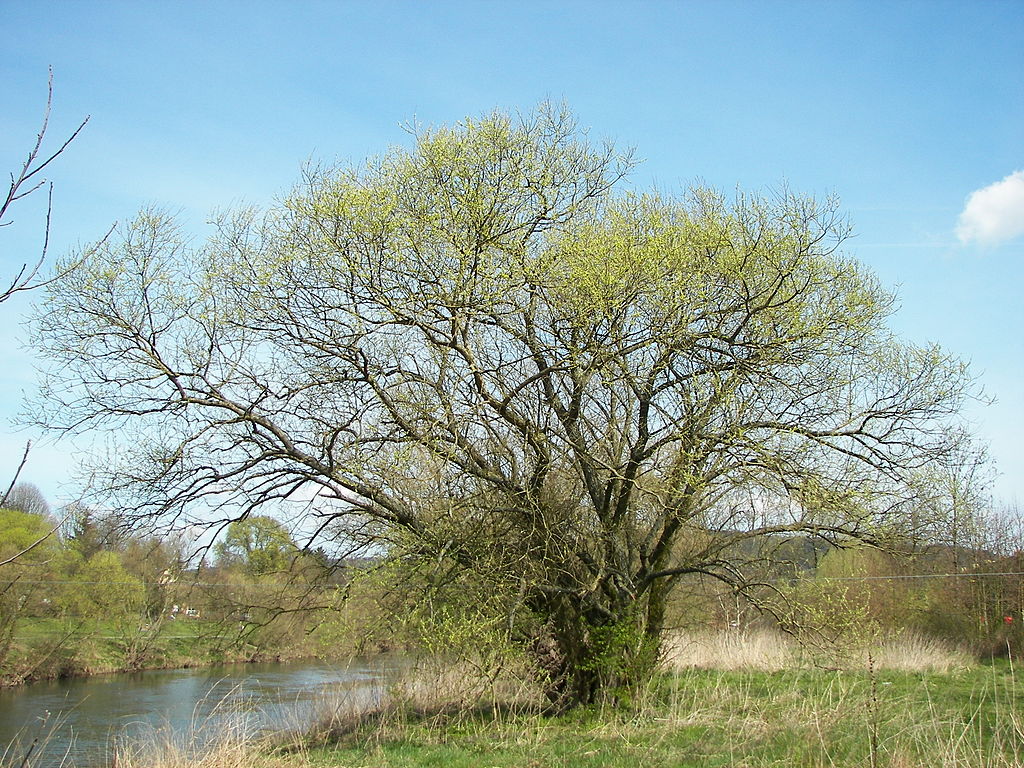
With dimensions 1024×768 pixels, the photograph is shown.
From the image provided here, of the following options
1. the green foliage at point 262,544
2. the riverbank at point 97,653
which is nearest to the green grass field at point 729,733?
the green foliage at point 262,544

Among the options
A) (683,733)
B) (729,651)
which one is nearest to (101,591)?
(729,651)

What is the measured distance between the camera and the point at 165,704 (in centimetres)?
1783

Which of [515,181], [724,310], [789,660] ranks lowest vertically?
[789,660]

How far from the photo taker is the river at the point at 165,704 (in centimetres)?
1118

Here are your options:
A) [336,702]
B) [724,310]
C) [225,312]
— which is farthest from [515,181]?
[336,702]

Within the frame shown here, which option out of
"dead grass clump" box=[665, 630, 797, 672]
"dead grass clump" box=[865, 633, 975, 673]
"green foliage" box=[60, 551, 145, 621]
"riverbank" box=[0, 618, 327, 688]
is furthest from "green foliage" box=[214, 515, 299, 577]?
"green foliage" box=[60, 551, 145, 621]

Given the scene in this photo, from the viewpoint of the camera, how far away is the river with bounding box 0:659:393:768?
11.2 meters

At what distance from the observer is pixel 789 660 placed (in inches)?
524

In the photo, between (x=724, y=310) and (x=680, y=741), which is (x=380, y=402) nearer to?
(x=724, y=310)

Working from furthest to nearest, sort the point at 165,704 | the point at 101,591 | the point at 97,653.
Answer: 1. the point at 97,653
2. the point at 101,591
3. the point at 165,704

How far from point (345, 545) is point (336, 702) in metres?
2.29

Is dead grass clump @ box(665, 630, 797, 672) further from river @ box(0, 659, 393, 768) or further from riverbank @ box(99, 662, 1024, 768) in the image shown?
river @ box(0, 659, 393, 768)

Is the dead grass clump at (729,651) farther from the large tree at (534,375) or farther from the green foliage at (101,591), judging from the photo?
the green foliage at (101,591)

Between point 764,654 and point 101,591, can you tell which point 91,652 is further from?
point 764,654
